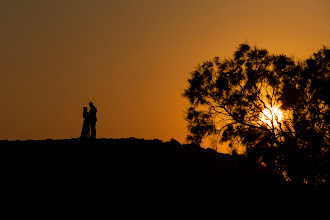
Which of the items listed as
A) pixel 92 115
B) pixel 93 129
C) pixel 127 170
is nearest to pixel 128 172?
pixel 127 170

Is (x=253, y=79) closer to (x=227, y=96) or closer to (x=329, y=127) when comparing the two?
(x=227, y=96)

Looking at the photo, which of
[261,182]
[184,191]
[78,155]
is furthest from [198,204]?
[78,155]

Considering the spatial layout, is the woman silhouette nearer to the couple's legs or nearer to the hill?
the couple's legs

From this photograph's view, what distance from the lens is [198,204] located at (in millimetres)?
27859

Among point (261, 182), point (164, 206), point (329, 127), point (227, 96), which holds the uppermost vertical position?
point (227, 96)

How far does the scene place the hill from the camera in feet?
93.4

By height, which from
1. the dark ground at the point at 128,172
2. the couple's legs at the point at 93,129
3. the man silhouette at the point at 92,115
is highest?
the man silhouette at the point at 92,115

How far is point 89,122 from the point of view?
3525 cm

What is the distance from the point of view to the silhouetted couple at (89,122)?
34.7 m

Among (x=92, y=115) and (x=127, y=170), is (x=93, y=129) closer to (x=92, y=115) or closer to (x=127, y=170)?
(x=92, y=115)

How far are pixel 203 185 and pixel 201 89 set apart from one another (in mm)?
8460

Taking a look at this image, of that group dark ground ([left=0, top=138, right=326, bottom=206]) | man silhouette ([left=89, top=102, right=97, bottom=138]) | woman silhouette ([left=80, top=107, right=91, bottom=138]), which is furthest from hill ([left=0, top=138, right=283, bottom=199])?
man silhouette ([left=89, top=102, right=97, bottom=138])

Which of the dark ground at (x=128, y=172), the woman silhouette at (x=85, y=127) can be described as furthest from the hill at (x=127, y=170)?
the woman silhouette at (x=85, y=127)

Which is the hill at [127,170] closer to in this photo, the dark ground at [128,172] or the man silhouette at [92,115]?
the dark ground at [128,172]
